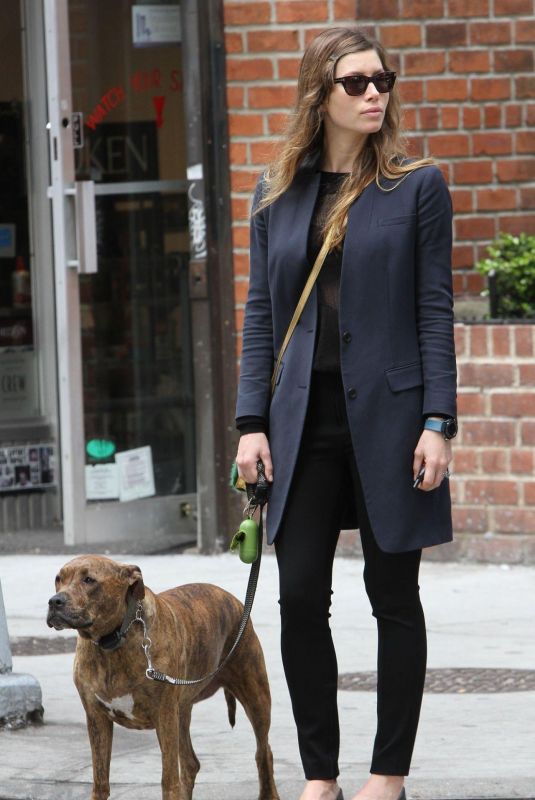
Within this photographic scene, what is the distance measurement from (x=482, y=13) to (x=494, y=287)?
1430 mm

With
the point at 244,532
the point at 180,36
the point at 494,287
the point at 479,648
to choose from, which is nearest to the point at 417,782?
the point at 244,532

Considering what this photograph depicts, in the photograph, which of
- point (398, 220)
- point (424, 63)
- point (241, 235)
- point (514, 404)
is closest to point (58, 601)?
point (398, 220)

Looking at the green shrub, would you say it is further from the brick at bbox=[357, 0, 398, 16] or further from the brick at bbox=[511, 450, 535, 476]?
the brick at bbox=[357, 0, 398, 16]

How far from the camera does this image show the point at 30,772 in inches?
196

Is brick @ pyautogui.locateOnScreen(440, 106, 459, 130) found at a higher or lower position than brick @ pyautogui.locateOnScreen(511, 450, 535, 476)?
higher

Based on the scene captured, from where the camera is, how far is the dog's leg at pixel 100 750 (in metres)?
4.35

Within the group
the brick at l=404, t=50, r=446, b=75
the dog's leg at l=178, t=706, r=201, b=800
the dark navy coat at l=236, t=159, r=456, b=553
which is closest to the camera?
the dark navy coat at l=236, t=159, r=456, b=553

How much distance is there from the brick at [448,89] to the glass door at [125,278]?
1386mm

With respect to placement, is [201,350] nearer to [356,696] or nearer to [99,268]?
[99,268]

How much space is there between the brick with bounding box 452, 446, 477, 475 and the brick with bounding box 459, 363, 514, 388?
317 millimetres

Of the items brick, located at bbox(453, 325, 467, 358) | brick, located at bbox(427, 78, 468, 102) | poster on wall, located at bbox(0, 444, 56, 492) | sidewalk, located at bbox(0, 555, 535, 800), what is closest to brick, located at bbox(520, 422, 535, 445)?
brick, located at bbox(453, 325, 467, 358)

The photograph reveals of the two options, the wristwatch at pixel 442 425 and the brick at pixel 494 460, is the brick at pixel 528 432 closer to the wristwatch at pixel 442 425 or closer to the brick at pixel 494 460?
the brick at pixel 494 460

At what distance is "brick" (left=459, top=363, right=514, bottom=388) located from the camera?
7844 mm

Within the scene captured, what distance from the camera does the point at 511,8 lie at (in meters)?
8.37
